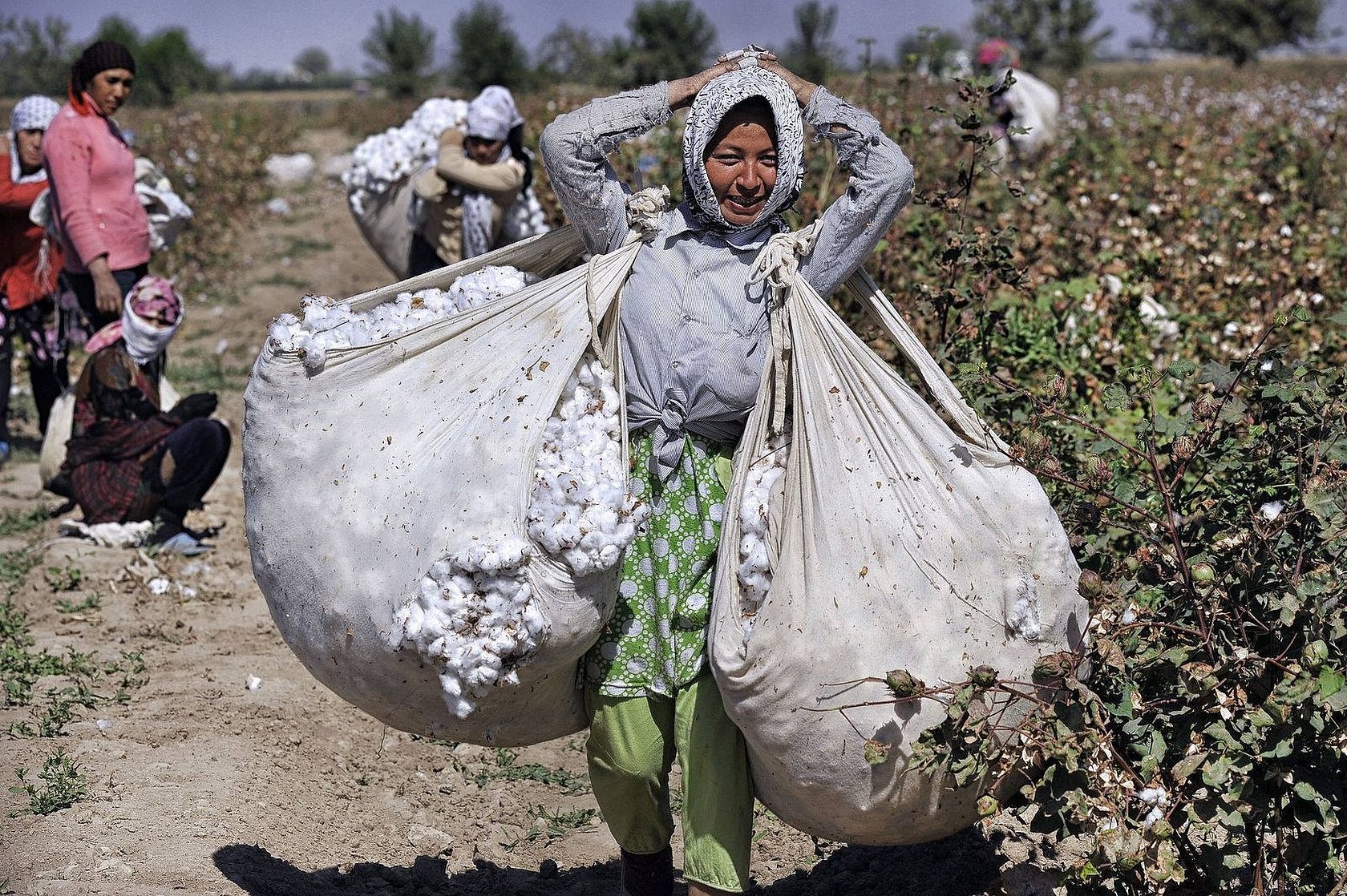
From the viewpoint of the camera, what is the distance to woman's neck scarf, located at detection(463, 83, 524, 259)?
538 cm

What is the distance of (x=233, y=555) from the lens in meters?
5.23

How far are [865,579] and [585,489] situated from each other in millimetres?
458

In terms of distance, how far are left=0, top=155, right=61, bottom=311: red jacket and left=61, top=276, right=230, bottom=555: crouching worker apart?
4.82 ft

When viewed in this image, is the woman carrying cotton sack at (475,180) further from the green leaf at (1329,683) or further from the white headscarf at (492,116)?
the green leaf at (1329,683)

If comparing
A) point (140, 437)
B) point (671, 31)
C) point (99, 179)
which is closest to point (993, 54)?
point (99, 179)

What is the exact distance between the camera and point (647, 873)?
105 inches

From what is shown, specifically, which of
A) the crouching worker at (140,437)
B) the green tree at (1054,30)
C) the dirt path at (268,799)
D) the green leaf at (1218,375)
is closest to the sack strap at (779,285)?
the green leaf at (1218,375)

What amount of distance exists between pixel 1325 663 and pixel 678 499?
105 cm

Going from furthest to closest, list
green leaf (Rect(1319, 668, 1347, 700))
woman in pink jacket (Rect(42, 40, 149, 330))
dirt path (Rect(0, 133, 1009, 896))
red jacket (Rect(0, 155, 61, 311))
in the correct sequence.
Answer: red jacket (Rect(0, 155, 61, 311))
woman in pink jacket (Rect(42, 40, 149, 330))
dirt path (Rect(0, 133, 1009, 896))
green leaf (Rect(1319, 668, 1347, 700))

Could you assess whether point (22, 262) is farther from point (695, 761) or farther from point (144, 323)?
point (695, 761)

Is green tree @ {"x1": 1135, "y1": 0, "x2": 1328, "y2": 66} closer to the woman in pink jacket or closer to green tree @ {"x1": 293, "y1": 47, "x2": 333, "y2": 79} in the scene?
the woman in pink jacket

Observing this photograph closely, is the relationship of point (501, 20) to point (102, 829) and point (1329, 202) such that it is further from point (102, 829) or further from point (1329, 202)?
point (102, 829)

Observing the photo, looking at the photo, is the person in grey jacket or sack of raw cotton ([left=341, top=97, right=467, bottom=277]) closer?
the person in grey jacket

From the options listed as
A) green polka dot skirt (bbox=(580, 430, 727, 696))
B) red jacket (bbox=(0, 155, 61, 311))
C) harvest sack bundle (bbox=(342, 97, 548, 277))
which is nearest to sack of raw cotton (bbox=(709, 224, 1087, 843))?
green polka dot skirt (bbox=(580, 430, 727, 696))
